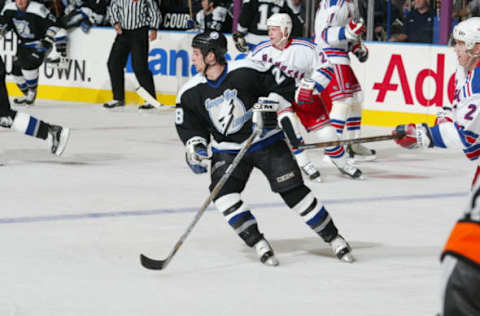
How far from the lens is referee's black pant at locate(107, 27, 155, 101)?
10.5 meters

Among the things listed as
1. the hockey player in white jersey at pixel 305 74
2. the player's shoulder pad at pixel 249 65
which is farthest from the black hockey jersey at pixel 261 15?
the player's shoulder pad at pixel 249 65

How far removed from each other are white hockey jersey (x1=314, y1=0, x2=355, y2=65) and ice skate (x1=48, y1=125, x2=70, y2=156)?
6.29ft

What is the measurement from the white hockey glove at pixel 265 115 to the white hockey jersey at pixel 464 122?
0.66m

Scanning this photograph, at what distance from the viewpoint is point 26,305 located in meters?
3.68

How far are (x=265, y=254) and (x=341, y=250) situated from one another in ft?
1.07

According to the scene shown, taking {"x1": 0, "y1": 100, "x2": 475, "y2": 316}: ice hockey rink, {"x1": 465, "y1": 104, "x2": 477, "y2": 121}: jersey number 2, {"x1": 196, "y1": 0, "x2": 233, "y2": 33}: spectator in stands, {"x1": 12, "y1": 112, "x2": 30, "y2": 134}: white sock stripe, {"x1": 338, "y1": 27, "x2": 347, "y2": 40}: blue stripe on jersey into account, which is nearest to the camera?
{"x1": 0, "y1": 100, "x2": 475, "y2": 316}: ice hockey rink

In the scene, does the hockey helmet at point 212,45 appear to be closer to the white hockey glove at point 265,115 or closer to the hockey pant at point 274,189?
the white hockey glove at point 265,115

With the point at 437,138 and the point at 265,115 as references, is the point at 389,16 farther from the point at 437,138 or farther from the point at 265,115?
the point at 437,138

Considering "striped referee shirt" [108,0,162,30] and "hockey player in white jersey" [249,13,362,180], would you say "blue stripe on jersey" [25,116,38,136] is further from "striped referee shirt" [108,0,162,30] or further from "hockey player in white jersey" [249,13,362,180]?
"striped referee shirt" [108,0,162,30]

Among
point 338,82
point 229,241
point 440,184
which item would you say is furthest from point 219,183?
point 338,82

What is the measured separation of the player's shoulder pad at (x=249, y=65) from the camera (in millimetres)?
4475

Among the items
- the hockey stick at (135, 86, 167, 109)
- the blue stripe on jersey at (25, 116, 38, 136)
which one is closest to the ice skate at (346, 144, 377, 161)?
the blue stripe on jersey at (25, 116, 38, 136)

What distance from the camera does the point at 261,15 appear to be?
400 inches

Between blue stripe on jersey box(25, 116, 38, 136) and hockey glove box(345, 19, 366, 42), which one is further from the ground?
hockey glove box(345, 19, 366, 42)
